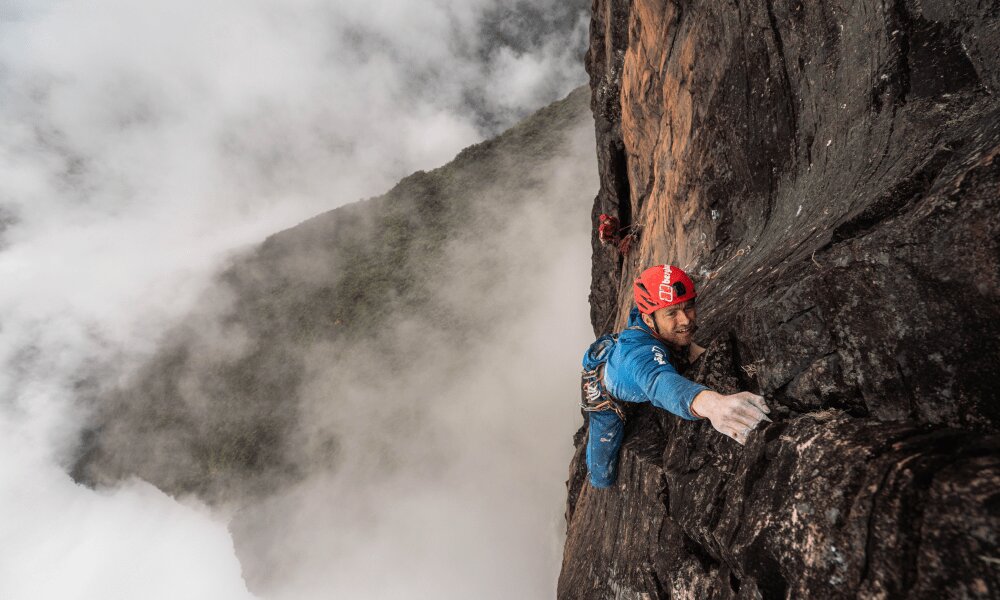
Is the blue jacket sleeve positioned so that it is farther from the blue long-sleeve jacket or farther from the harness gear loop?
the harness gear loop

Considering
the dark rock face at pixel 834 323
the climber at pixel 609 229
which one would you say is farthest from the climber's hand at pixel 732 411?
the climber at pixel 609 229

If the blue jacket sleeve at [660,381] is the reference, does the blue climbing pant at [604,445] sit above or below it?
above

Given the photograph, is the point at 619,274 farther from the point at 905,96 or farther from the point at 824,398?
the point at 824,398

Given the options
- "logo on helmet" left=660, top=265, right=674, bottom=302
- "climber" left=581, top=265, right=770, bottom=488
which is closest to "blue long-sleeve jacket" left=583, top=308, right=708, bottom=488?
"climber" left=581, top=265, right=770, bottom=488

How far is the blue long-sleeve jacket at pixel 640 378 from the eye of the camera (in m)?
3.29

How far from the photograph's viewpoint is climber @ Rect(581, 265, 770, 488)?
124 inches

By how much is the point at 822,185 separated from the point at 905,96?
1142 mm

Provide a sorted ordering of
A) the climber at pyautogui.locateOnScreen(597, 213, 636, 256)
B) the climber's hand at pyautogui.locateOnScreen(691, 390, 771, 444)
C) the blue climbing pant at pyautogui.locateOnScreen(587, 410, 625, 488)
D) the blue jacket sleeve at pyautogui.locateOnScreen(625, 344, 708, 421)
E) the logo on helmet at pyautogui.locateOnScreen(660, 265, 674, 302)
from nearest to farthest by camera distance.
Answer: the climber's hand at pyautogui.locateOnScreen(691, 390, 771, 444)
the blue jacket sleeve at pyautogui.locateOnScreen(625, 344, 708, 421)
the logo on helmet at pyautogui.locateOnScreen(660, 265, 674, 302)
the blue climbing pant at pyautogui.locateOnScreen(587, 410, 625, 488)
the climber at pyautogui.locateOnScreen(597, 213, 636, 256)

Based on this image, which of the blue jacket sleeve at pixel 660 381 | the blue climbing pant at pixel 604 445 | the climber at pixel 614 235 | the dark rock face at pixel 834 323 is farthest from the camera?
the climber at pixel 614 235

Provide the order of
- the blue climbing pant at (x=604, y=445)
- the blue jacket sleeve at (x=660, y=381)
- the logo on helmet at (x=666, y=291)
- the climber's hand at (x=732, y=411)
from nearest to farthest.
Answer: the climber's hand at (x=732, y=411)
the blue jacket sleeve at (x=660, y=381)
the logo on helmet at (x=666, y=291)
the blue climbing pant at (x=604, y=445)

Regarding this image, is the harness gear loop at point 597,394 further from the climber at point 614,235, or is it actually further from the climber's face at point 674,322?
the climber at point 614,235

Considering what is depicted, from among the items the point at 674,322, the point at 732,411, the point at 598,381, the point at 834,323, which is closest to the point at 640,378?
the point at 732,411

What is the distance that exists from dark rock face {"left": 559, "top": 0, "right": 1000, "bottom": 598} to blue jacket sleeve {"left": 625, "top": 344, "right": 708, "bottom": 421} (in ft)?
2.03

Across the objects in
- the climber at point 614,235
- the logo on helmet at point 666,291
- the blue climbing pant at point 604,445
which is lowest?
the blue climbing pant at point 604,445
